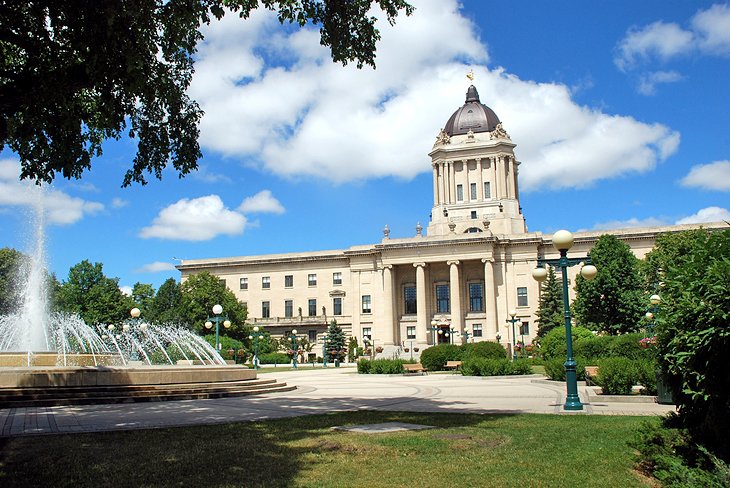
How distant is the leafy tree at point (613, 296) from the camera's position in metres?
53.8

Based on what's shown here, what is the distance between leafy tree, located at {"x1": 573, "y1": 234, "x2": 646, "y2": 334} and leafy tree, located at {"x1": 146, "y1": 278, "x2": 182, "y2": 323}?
134ft

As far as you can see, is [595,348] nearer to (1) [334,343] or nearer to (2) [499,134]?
Answer: (1) [334,343]

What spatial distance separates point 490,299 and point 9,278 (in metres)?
51.0

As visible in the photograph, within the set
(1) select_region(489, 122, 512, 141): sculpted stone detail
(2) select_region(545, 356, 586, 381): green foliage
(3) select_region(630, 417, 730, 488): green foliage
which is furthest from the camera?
(1) select_region(489, 122, 512, 141): sculpted stone detail

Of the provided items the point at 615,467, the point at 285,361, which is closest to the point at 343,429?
the point at 615,467

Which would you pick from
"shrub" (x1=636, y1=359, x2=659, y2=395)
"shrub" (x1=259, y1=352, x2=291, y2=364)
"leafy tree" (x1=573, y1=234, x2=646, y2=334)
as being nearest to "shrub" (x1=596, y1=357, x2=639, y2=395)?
"shrub" (x1=636, y1=359, x2=659, y2=395)

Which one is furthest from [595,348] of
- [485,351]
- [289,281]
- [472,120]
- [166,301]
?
[472,120]

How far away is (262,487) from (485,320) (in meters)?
66.3

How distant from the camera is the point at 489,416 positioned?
13523 millimetres

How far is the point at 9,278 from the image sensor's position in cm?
6631

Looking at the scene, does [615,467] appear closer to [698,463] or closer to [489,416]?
[698,463]

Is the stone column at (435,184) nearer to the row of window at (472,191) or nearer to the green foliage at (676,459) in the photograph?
the row of window at (472,191)

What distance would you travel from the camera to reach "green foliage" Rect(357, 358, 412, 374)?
121 ft

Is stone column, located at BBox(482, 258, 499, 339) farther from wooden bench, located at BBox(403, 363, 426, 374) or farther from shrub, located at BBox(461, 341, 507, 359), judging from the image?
wooden bench, located at BBox(403, 363, 426, 374)
